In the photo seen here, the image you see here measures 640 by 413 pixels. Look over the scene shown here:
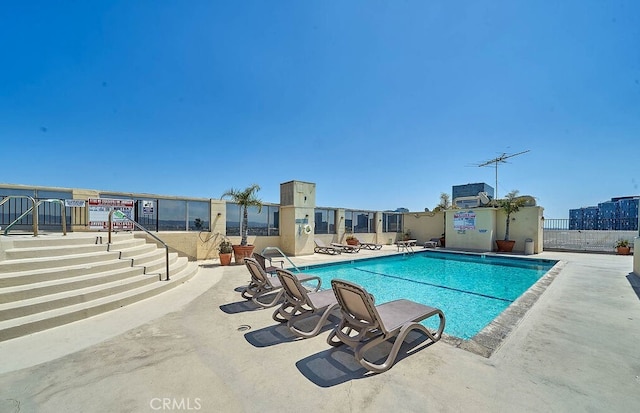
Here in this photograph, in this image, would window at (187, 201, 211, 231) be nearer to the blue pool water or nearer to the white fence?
the blue pool water

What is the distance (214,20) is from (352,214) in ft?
38.2

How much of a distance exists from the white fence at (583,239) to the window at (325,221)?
42.4ft

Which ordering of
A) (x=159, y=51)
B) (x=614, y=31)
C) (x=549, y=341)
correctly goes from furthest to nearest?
(x=159, y=51), (x=614, y=31), (x=549, y=341)

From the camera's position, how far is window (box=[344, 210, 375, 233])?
15656 mm

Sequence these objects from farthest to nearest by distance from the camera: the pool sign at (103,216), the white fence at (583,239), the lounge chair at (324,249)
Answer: the white fence at (583,239), the lounge chair at (324,249), the pool sign at (103,216)

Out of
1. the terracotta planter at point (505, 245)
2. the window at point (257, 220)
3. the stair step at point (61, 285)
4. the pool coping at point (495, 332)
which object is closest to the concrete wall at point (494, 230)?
the terracotta planter at point (505, 245)

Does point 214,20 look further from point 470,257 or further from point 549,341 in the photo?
point 470,257

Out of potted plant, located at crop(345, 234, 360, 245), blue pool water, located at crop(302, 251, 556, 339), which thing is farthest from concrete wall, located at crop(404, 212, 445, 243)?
potted plant, located at crop(345, 234, 360, 245)

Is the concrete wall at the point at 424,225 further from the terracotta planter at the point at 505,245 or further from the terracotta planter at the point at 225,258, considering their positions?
the terracotta planter at the point at 225,258

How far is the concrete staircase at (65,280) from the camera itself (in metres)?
3.58

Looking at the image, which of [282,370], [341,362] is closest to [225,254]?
[282,370]

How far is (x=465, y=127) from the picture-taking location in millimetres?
12305

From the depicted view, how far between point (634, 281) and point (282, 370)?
10.00 m

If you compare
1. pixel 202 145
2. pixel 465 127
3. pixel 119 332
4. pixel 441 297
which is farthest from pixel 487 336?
pixel 202 145
